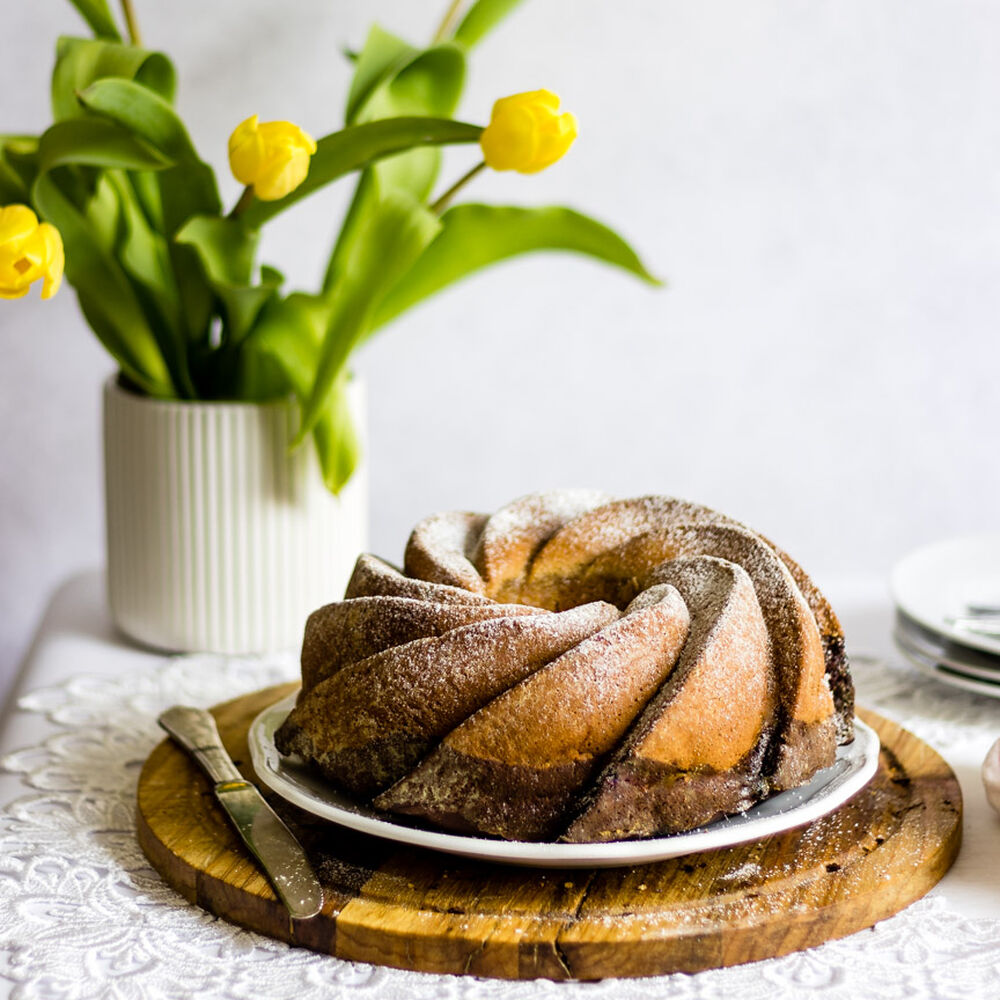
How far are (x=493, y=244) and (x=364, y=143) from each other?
9.0 inches

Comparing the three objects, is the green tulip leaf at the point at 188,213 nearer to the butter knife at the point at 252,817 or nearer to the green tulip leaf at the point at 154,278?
the green tulip leaf at the point at 154,278

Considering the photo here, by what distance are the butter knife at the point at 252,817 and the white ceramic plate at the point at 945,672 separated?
23.9 inches

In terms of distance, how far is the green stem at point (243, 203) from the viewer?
1.10m

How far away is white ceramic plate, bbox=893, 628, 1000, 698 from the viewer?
1085mm

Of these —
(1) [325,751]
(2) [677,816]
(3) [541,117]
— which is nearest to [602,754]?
(2) [677,816]

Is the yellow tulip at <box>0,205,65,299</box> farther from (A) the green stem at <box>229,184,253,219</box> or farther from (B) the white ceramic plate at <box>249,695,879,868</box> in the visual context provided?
(B) the white ceramic plate at <box>249,695,879,868</box>

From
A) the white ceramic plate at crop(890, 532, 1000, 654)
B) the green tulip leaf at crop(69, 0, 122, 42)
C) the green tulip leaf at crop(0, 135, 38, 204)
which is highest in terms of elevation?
the green tulip leaf at crop(69, 0, 122, 42)

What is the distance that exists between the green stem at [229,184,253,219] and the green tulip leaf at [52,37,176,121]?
0.15m

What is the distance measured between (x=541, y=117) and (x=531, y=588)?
0.37 metres

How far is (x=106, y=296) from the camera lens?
47.0 inches

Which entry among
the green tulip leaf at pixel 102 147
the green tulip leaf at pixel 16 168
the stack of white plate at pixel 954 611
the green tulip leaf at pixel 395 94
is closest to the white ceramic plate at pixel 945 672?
the stack of white plate at pixel 954 611

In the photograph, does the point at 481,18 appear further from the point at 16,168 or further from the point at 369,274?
the point at 16,168

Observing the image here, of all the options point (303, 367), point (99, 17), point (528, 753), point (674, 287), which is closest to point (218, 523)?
point (303, 367)

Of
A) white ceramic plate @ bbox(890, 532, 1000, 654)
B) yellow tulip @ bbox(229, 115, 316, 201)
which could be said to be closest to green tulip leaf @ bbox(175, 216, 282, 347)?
yellow tulip @ bbox(229, 115, 316, 201)
